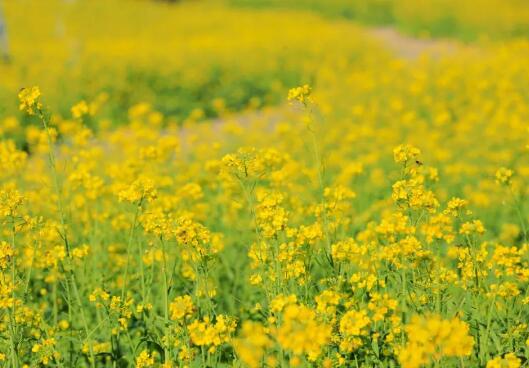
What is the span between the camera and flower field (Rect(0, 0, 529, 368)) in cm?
258

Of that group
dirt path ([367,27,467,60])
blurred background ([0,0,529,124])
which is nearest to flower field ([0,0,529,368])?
blurred background ([0,0,529,124])

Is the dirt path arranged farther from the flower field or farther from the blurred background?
the flower field

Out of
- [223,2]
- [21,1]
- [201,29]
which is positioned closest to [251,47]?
[201,29]

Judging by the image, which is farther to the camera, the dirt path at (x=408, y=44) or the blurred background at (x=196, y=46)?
the dirt path at (x=408, y=44)

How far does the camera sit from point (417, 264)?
2590mm

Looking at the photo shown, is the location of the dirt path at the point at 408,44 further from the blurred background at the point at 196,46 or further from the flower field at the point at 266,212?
the flower field at the point at 266,212

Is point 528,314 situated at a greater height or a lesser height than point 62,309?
greater

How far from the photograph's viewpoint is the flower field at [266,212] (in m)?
2.58

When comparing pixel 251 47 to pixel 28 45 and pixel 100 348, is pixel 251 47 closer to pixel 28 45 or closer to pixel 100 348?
pixel 28 45

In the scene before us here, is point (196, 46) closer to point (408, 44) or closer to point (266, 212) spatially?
point (408, 44)

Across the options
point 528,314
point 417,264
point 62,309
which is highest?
point 417,264

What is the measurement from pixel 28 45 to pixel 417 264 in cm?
1706

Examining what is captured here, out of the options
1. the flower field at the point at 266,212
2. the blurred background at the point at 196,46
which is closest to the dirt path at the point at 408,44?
the blurred background at the point at 196,46

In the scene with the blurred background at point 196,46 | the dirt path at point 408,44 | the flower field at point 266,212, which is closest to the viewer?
the flower field at point 266,212
